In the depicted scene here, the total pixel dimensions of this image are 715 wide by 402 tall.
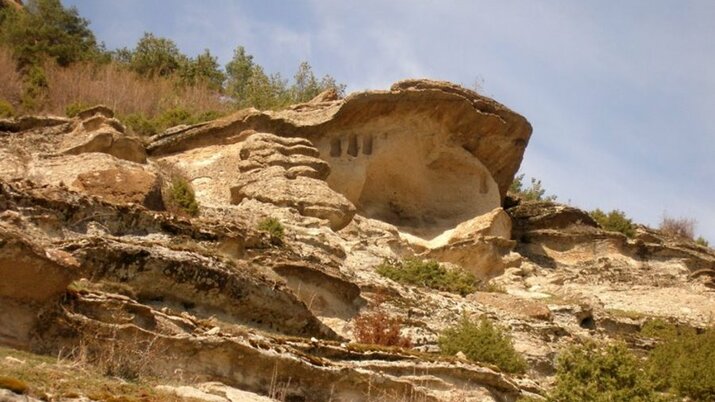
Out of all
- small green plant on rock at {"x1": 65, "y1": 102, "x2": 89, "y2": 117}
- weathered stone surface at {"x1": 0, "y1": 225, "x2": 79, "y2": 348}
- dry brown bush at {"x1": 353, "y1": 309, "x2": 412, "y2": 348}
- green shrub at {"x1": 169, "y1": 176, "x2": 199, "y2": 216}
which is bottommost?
weathered stone surface at {"x1": 0, "y1": 225, "x2": 79, "y2": 348}

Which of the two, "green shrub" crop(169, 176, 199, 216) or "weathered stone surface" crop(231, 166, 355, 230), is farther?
"weathered stone surface" crop(231, 166, 355, 230)

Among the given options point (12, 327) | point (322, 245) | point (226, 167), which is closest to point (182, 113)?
point (226, 167)

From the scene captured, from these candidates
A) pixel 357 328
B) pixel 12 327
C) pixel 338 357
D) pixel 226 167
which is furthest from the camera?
pixel 226 167

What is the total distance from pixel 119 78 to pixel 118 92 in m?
1.91

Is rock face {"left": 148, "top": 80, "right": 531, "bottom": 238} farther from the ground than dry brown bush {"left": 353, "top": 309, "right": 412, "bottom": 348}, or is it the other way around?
rock face {"left": 148, "top": 80, "right": 531, "bottom": 238}

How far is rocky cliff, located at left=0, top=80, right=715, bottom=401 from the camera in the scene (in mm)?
10352

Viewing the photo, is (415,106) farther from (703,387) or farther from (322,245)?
(703,387)

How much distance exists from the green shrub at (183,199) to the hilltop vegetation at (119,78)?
7.87m

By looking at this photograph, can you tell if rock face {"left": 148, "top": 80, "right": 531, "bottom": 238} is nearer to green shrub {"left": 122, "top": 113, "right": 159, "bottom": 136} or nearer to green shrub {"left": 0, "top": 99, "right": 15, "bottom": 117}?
green shrub {"left": 122, "top": 113, "right": 159, "bottom": 136}

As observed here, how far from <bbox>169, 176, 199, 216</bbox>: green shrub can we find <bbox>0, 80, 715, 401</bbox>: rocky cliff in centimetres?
13

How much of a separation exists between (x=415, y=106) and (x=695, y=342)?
10.6 meters

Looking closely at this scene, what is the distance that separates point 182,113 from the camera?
3192 cm

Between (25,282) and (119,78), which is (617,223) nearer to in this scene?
(119,78)

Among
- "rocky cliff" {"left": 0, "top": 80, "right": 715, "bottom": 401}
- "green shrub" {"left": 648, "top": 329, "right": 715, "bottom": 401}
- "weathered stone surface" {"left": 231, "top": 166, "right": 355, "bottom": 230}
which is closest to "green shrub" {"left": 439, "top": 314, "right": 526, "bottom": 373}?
"rocky cliff" {"left": 0, "top": 80, "right": 715, "bottom": 401}
